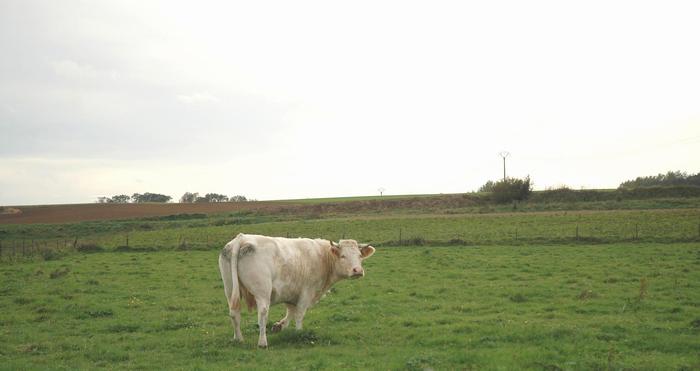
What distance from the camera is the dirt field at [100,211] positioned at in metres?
75.1

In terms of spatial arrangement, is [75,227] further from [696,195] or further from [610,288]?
[696,195]

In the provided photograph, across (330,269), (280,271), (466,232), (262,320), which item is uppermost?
(280,271)

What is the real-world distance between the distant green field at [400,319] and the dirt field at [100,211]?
5539 centimetres

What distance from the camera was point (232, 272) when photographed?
10.8 m

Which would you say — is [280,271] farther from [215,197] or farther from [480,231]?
[215,197]

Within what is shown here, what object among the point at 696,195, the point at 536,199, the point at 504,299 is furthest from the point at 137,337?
the point at 696,195

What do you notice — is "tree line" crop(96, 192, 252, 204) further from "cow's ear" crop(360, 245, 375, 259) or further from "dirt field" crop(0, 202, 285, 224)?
"cow's ear" crop(360, 245, 375, 259)

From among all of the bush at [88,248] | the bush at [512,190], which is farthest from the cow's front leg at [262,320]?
the bush at [512,190]

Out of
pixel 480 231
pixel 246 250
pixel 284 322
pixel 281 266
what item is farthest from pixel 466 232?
pixel 246 250

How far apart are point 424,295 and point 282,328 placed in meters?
6.28

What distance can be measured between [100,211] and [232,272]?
80724 mm

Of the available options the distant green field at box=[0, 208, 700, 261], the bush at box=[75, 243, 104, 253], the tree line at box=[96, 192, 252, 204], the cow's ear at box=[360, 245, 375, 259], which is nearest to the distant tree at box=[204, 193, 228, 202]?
the tree line at box=[96, 192, 252, 204]

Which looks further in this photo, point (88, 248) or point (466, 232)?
point (466, 232)

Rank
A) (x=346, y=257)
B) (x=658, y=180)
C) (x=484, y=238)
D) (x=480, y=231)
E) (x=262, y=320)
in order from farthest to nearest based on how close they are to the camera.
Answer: (x=658, y=180)
(x=480, y=231)
(x=484, y=238)
(x=346, y=257)
(x=262, y=320)
